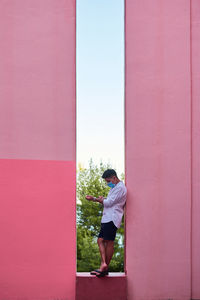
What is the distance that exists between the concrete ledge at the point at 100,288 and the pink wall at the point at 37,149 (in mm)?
144

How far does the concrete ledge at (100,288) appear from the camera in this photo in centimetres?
503

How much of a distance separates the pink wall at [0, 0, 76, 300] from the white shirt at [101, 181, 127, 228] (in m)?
0.45

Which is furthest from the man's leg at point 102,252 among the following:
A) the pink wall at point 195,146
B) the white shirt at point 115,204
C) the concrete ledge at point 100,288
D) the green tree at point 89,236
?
the green tree at point 89,236

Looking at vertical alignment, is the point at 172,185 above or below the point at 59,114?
below

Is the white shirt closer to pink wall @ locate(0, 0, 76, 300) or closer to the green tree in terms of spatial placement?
pink wall @ locate(0, 0, 76, 300)

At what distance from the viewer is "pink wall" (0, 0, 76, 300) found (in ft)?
16.9

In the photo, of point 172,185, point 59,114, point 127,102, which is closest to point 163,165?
point 172,185

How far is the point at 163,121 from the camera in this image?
532 centimetres

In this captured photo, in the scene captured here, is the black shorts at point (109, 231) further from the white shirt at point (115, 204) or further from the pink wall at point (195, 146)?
the pink wall at point (195, 146)

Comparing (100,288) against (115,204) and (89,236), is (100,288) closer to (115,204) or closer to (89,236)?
(115,204)

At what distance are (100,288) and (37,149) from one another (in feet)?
6.28

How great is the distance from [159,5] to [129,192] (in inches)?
98.6

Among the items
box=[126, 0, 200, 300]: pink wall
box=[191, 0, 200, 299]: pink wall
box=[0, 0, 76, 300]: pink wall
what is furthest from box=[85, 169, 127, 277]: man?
box=[191, 0, 200, 299]: pink wall

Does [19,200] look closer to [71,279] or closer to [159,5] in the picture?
[71,279]
